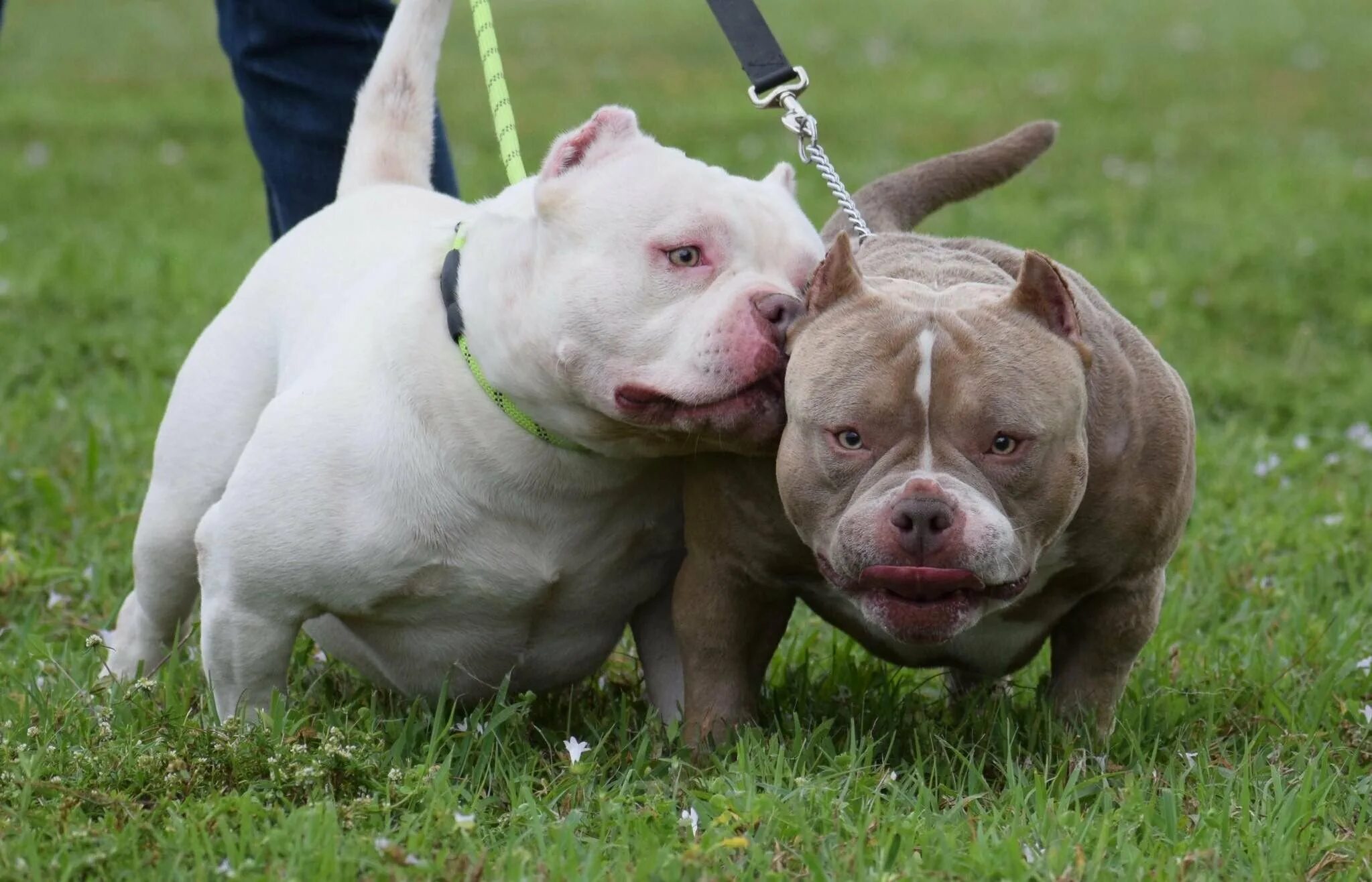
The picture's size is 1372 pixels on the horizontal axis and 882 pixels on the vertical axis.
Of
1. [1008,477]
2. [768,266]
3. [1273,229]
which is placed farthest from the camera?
[1273,229]

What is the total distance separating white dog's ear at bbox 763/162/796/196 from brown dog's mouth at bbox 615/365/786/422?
20.6 inches

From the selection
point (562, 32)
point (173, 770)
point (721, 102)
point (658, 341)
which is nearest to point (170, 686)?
point (173, 770)

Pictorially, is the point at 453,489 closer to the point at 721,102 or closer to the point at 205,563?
the point at 205,563

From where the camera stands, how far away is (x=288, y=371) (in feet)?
11.8

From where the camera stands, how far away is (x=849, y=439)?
2875 millimetres

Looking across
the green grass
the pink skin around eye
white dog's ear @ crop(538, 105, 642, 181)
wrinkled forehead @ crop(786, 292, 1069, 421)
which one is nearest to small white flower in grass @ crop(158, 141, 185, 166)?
the green grass

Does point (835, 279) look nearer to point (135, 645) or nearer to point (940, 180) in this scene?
point (940, 180)

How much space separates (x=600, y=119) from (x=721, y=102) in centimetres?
831

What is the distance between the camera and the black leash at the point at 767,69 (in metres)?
3.72

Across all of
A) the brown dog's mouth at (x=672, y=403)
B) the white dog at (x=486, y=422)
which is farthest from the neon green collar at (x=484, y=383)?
the brown dog's mouth at (x=672, y=403)

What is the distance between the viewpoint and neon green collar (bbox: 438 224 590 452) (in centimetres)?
321

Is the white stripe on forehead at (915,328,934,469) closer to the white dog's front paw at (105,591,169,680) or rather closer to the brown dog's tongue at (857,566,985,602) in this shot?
the brown dog's tongue at (857,566,985,602)

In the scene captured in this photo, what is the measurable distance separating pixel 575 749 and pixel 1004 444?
95 centimetres

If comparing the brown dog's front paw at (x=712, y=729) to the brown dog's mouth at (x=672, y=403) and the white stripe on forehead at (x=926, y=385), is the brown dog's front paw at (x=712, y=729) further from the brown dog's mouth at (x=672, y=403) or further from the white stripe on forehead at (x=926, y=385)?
the white stripe on forehead at (x=926, y=385)
